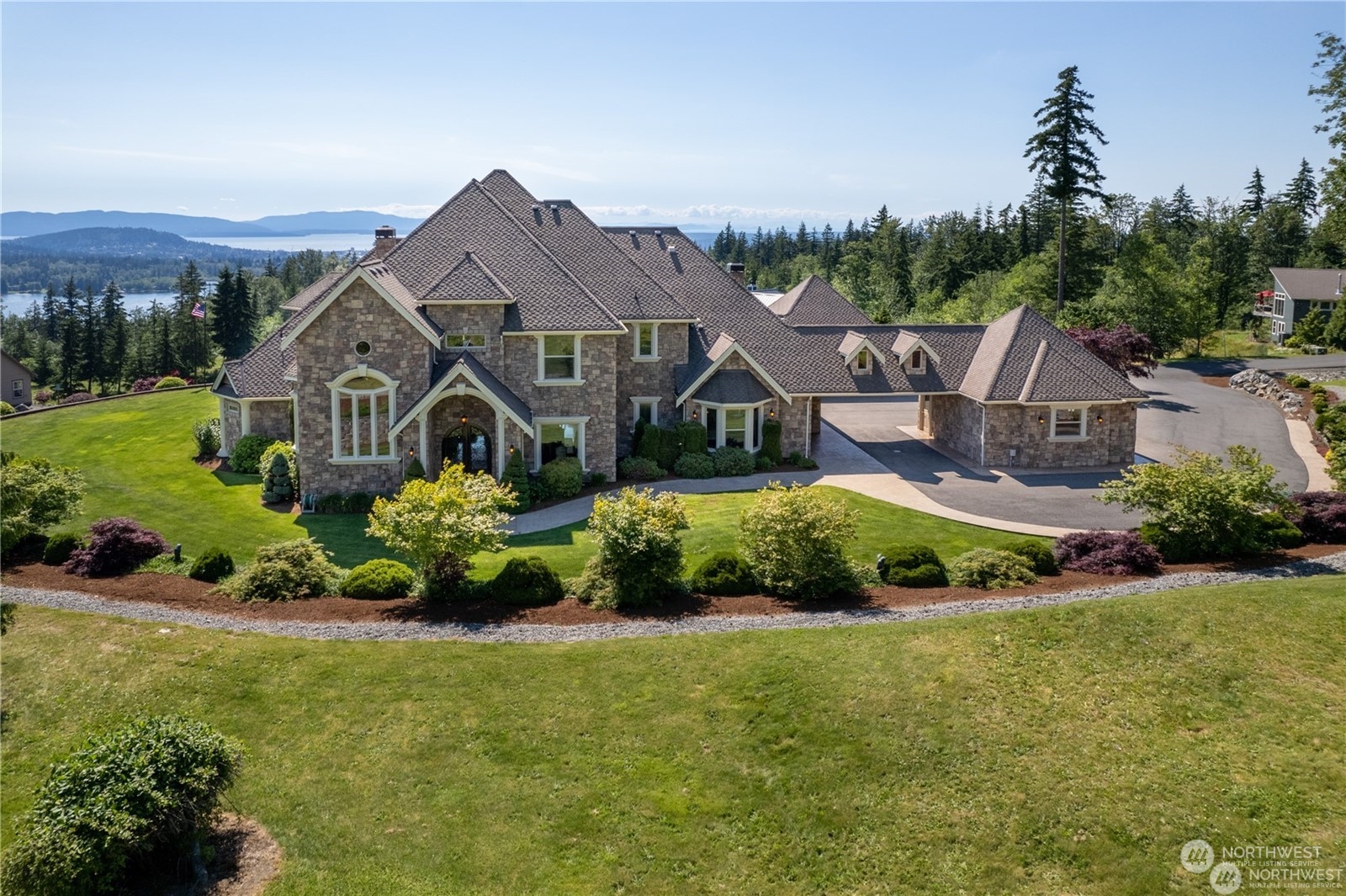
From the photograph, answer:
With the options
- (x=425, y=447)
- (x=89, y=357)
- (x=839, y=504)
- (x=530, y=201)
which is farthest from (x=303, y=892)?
(x=89, y=357)

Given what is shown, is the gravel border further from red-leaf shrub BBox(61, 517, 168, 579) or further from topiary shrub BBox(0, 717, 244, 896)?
topiary shrub BBox(0, 717, 244, 896)

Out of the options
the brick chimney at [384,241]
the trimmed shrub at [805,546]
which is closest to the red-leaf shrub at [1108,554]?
the trimmed shrub at [805,546]

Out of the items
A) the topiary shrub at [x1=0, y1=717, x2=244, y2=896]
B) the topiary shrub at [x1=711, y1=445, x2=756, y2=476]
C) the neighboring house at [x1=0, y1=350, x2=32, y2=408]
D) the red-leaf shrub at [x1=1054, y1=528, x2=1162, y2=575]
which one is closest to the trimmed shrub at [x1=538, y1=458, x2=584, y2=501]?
the topiary shrub at [x1=711, y1=445, x2=756, y2=476]

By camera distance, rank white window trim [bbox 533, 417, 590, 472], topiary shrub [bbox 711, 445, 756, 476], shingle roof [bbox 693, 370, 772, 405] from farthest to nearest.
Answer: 1. shingle roof [bbox 693, 370, 772, 405]
2. topiary shrub [bbox 711, 445, 756, 476]
3. white window trim [bbox 533, 417, 590, 472]

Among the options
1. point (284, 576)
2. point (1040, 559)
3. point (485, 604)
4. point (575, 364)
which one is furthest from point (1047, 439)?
point (284, 576)

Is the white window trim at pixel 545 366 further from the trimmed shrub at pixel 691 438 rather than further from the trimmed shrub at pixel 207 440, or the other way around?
the trimmed shrub at pixel 207 440

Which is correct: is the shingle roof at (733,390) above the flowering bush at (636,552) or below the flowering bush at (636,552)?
above
